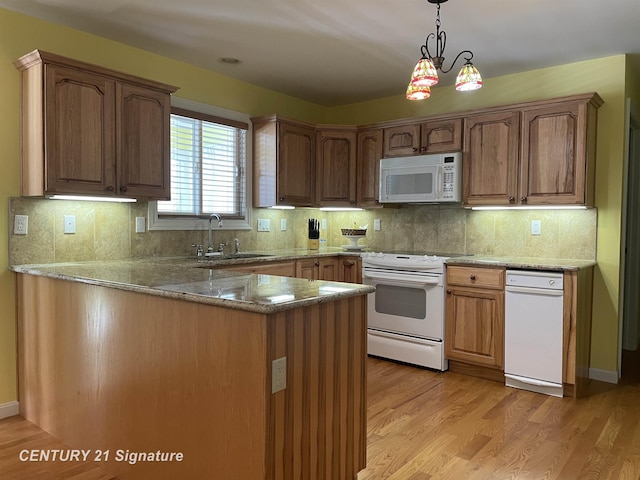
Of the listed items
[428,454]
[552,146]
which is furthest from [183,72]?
[428,454]

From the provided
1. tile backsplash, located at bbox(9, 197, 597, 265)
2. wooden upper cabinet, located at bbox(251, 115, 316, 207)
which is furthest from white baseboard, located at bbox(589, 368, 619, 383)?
wooden upper cabinet, located at bbox(251, 115, 316, 207)

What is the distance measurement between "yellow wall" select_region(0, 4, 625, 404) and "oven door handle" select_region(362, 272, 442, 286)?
4.04 ft

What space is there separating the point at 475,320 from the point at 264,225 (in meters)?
2.09

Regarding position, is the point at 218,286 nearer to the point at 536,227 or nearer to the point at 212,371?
the point at 212,371

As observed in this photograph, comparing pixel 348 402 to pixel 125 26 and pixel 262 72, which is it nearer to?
pixel 125 26

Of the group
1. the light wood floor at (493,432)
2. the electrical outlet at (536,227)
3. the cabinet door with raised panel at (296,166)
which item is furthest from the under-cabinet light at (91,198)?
the electrical outlet at (536,227)

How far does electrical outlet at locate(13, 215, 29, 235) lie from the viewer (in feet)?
9.44

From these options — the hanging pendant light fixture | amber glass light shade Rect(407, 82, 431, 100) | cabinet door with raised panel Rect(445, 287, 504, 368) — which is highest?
the hanging pendant light fixture

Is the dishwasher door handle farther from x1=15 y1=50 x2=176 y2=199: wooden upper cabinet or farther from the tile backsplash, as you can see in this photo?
x1=15 y1=50 x2=176 y2=199: wooden upper cabinet

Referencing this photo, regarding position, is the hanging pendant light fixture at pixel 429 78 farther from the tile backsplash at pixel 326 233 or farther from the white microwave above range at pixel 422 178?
the tile backsplash at pixel 326 233

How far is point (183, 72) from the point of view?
3818mm

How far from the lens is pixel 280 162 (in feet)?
14.1

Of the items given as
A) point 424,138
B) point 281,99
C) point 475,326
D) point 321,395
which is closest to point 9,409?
point 321,395

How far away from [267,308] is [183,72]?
290cm
